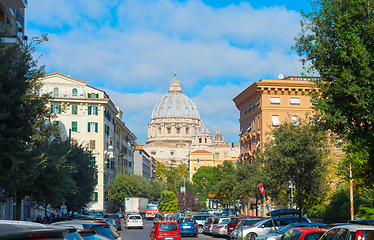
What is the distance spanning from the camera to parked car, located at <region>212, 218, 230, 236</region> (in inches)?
1228

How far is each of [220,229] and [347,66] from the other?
19.5 m

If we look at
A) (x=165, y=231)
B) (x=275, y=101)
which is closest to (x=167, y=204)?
(x=275, y=101)

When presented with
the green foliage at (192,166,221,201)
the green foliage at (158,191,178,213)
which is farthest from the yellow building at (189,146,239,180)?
the green foliage at (158,191,178,213)

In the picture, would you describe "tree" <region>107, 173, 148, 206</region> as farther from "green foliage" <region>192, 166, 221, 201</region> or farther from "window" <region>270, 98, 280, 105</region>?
"green foliage" <region>192, 166, 221, 201</region>

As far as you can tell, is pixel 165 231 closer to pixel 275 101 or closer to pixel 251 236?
pixel 251 236

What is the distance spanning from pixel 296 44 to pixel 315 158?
10141mm

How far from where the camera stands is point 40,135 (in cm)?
1797

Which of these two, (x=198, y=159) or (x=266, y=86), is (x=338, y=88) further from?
(x=198, y=159)

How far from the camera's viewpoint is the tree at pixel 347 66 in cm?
1402

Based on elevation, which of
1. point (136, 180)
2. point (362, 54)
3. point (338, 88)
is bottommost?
point (136, 180)

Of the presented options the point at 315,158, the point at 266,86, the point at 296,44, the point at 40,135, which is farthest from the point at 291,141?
the point at 266,86

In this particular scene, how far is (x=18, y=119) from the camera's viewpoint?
1741 cm

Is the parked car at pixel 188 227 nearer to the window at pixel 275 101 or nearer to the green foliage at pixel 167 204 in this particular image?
the window at pixel 275 101

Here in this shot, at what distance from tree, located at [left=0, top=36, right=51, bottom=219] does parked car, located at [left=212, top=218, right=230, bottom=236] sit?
16.6 meters
